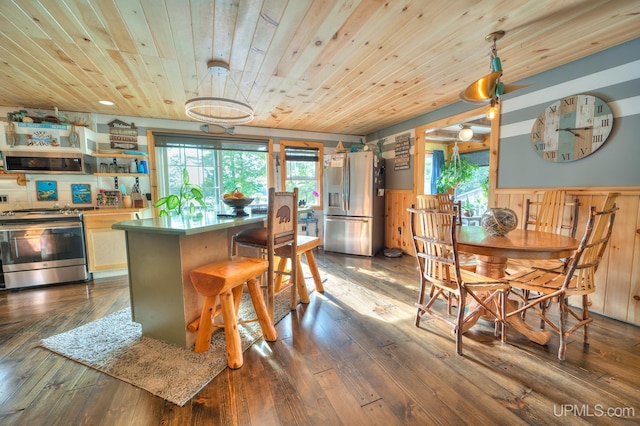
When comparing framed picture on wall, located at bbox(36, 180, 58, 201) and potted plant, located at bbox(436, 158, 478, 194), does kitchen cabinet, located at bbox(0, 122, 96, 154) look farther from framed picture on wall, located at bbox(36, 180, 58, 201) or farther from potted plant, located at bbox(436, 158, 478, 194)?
potted plant, located at bbox(436, 158, 478, 194)

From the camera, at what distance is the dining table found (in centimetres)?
166

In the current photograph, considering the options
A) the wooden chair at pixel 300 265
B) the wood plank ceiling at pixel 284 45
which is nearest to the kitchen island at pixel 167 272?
the wooden chair at pixel 300 265

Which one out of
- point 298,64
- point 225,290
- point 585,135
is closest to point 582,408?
point 225,290

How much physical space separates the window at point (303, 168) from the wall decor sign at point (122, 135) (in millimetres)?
2250

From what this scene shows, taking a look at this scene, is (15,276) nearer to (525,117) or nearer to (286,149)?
(286,149)

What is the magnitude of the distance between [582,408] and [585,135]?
7.29ft

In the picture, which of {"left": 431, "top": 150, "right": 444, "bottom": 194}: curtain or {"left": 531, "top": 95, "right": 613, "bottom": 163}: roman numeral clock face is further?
{"left": 431, "top": 150, "right": 444, "bottom": 194}: curtain

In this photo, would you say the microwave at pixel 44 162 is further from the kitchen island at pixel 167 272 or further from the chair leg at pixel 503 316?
the chair leg at pixel 503 316

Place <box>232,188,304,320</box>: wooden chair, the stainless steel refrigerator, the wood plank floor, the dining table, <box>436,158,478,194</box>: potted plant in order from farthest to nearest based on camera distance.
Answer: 1. <box>436,158,478,194</box>: potted plant
2. the stainless steel refrigerator
3. <box>232,188,304,320</box>: wooden chair
4. the dining table
5. the wood plank floor

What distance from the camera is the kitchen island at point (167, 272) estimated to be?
1814mm

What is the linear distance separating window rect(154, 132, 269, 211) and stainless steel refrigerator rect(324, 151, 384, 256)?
124cm

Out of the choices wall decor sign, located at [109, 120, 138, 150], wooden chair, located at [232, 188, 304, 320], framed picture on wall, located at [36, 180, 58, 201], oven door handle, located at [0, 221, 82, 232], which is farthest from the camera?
wall decor sign, located at [109, 120, 138, 150]

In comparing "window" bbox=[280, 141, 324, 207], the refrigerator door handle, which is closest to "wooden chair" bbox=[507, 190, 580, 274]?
the refrigerator door handle

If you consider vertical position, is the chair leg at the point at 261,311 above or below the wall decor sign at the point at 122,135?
below
